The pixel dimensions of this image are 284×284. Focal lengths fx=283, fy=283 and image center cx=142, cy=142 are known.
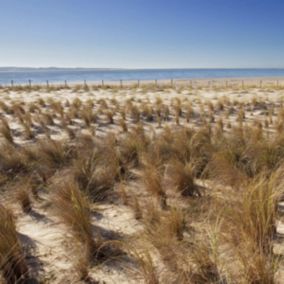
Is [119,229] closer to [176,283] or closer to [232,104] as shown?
[176,283]

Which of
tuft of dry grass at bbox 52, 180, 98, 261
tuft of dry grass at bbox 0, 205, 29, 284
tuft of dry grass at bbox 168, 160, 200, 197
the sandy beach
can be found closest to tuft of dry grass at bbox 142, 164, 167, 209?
the sandy beach

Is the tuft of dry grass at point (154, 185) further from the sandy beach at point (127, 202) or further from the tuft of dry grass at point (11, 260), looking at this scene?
the tuft of dry grass at point (11, 260)

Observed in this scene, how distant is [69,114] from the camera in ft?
31.9

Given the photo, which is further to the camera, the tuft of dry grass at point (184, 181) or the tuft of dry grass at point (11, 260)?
the tuft of dry grass at point (184, 181)

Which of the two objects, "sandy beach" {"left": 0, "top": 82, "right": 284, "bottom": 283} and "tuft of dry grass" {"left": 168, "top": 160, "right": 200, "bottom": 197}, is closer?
"sandy beach" {"left": 0, "top": 82, "right": 284, "bottom": 283}

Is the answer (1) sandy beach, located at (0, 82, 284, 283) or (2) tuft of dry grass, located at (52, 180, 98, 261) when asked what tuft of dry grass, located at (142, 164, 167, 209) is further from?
(2) tuft of dry grass, located at (52, 180, 98, 261)

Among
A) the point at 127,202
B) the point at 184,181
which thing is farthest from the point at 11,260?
the point at 184,181

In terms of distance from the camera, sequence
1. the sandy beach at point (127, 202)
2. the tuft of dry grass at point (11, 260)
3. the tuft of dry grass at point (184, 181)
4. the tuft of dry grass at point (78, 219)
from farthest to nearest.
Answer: the tuft of dry grass at point (184, 181)
the tuft of dry grass at point (78, 219)
the sandy beach at point (127, 202)
the tuft of dry grass at point (11, 260)

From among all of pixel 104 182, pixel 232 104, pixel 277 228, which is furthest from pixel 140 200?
pixel 232 104

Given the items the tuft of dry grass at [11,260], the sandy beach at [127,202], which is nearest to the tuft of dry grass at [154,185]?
the sandy beach at [127,202]

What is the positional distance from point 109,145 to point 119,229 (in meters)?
2.53

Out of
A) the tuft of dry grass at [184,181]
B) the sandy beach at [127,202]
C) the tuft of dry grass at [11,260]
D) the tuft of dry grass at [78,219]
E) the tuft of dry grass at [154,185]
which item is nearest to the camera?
the tuft of dry grass at [11,260]

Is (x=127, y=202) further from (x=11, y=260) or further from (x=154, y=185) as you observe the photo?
(x=11, y=260)

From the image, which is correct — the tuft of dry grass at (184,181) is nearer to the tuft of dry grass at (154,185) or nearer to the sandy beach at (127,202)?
the sandy beach at (127,202)
